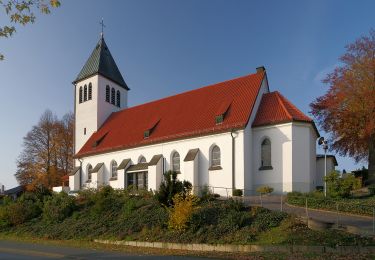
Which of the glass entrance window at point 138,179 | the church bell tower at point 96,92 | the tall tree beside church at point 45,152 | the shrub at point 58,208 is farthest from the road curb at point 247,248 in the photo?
the tall tree beside church at point 45,152

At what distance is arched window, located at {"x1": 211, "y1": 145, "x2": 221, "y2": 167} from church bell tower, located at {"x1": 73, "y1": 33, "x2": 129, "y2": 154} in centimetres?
1712

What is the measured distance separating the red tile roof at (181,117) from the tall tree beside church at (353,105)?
5.57m

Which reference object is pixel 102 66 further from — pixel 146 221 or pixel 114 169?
pixel 146 221

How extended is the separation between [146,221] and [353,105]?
726 inches

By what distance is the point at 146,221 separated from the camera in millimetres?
19453

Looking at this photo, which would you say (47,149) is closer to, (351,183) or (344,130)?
(344,130)

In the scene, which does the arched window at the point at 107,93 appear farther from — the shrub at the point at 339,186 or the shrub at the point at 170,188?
the shrub at the point at 339,186

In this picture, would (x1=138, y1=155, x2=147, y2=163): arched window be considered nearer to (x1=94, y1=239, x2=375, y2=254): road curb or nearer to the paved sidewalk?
the paved sidewalk

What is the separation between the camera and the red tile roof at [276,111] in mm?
29614

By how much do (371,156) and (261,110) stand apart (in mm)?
9210

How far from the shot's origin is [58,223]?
2336cm

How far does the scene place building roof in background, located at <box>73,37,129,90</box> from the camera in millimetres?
45062

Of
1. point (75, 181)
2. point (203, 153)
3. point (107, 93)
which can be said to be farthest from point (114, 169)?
point (203, 153)

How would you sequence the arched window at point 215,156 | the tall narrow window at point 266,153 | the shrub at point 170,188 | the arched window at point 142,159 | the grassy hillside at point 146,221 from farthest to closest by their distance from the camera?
the arched window at point 142,159 < the arched window at point 215,156 < the tall narrow window at point 266,153 < the shrub at point 170,188 < the grassy hillside at point 146,221
